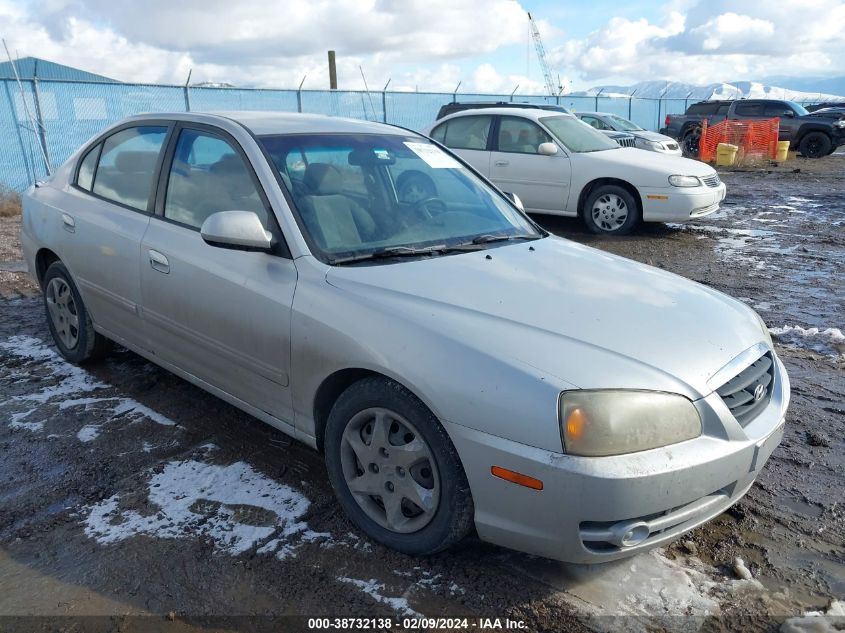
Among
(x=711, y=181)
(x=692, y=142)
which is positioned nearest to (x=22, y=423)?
(x=711, y=181)

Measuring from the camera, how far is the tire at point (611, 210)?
361 inches

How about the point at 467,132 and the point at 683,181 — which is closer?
the point at 683,181

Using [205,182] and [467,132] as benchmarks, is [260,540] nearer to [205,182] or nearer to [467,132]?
[205,182]

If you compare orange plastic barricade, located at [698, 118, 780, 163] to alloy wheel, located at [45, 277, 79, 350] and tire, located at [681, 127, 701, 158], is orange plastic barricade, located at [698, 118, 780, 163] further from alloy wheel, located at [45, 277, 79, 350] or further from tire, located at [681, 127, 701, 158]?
alloy wheel, located at [45, 277, 79, 350]

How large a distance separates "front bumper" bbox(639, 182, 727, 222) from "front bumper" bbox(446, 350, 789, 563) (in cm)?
700

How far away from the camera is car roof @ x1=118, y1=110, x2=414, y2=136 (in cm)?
351

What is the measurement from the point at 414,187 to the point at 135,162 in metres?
1.63

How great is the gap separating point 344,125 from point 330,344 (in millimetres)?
1588

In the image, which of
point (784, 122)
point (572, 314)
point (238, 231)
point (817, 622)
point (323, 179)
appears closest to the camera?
point (817, 622)

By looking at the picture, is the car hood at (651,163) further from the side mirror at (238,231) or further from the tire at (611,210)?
the side mirror at (238,231)

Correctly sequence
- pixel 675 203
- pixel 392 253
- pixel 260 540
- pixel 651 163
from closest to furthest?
pixel 260 540 → pixel 392 253 → pixel 675 203 → pixel 651 163

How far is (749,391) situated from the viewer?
2607mm

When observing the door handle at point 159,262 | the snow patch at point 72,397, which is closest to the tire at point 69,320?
the snow patch at point 72,397

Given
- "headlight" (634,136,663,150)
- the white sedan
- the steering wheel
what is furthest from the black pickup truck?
the steering wheel
